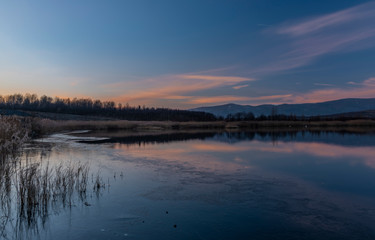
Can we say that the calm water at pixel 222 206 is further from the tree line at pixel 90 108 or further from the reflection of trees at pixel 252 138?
the tree line at pixel 90 108

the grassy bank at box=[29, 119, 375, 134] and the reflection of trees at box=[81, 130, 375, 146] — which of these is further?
the grassy bank at box=[29, 119, 375, 134]

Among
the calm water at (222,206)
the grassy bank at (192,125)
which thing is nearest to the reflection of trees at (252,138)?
the grassy bank at (192,125)

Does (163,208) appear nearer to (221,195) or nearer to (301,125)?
(221,195)

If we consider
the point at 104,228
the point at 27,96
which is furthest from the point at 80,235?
the point at 27,96

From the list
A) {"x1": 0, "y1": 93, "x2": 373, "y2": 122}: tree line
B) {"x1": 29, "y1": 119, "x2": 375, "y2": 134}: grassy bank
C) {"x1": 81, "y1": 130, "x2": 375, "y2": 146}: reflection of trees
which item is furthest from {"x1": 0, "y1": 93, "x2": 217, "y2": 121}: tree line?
{"x1": 81, "y1": 130, "x2": 375, "y2": 146}: reflection of trees

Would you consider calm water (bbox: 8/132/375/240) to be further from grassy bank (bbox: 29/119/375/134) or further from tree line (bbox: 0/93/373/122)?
tree line (bbox: 0/93/373/122)

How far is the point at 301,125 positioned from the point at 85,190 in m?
45.7

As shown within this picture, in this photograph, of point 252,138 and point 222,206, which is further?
point 252,138

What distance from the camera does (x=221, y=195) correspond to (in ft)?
19.1

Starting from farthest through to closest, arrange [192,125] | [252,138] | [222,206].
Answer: [192,125]
[252,138]
[222,206]

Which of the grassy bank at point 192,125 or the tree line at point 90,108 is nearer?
the grassy bank at point 192,125

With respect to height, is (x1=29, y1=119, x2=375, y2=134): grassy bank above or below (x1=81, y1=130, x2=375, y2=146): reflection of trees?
above

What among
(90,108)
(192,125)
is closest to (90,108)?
(90,108)

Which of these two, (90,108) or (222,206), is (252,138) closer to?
(222,206)
